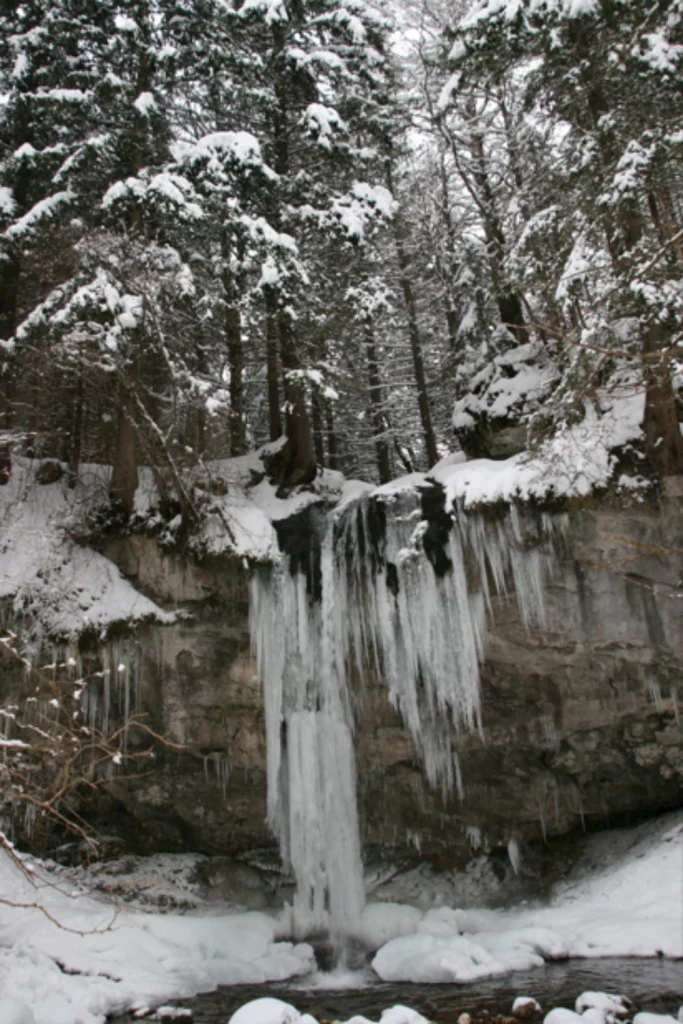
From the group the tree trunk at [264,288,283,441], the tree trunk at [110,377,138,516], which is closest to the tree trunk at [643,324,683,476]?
the tree trunk at [264,288,283,441]

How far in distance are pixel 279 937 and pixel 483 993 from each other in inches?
137

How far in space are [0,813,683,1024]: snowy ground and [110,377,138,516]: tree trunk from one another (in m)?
5.43

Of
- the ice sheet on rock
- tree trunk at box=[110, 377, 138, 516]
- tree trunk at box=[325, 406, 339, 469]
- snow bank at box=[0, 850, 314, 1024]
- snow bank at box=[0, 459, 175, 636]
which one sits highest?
tree trunk at box=[325, 406, 339, 469]

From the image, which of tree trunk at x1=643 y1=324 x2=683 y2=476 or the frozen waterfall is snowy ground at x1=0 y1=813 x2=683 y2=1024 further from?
tree trunk at x1=643 y1=324 x2=683 y2=476

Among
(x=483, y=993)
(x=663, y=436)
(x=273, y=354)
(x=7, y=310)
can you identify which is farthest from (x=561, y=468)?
(x=7, y=310)

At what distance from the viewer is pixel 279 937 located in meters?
9.77

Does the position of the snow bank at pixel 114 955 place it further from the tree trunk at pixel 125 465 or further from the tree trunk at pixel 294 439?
the tree trunk at pixel 294 439

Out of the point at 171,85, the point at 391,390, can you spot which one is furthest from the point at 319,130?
the point at 391,390

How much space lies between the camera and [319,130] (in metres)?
11.7


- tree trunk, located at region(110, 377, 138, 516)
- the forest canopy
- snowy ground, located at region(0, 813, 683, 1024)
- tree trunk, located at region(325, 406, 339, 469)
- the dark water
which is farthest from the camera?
tree trunk, located at region(325, 406, 339, 469)

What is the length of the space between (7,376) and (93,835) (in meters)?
7.60

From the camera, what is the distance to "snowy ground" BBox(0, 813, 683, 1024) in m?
7.52

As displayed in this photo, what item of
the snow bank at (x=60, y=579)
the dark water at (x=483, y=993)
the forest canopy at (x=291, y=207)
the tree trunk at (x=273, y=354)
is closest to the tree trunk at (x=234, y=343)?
the forest canopy at (x=291, y=207)

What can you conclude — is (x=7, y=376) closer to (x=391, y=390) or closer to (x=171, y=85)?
(x=171, y=85)
